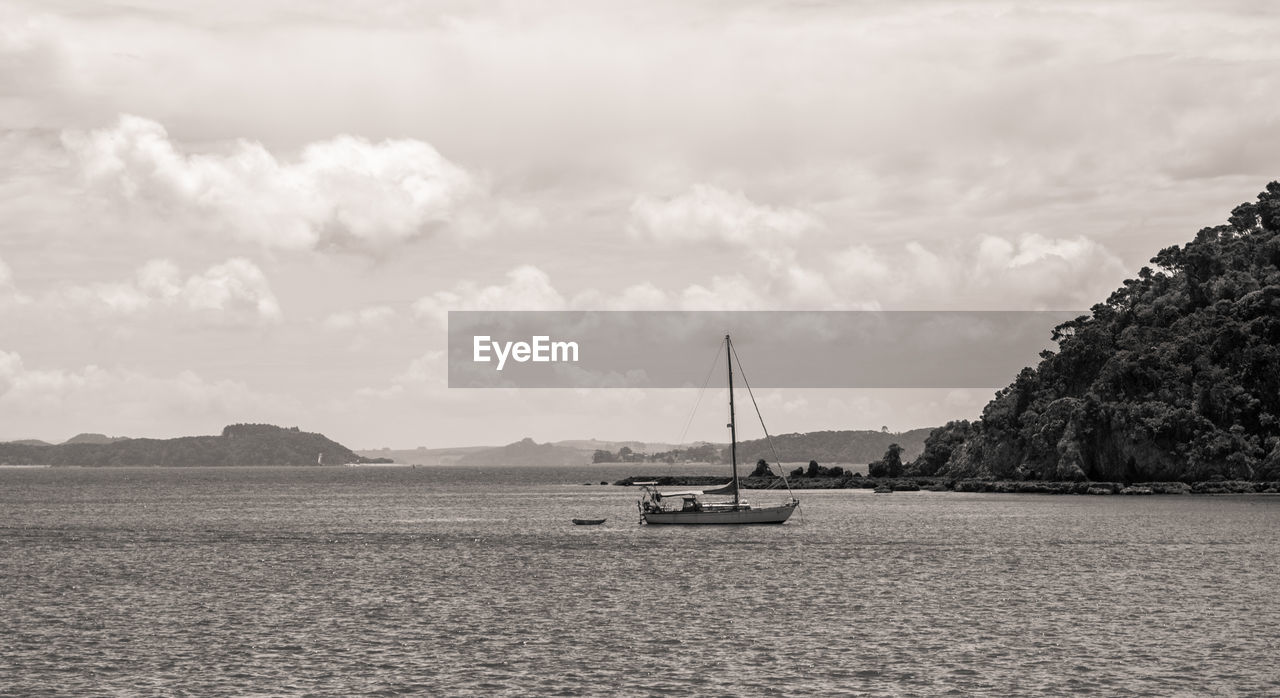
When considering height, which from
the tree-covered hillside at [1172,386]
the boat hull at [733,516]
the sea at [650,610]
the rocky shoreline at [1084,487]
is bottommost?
the sea at [650,610]

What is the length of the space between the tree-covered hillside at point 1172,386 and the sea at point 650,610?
5298cm

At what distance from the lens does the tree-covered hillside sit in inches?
6186

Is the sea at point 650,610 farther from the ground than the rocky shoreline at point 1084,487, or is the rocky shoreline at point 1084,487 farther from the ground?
the rocky shoreline at point 1084,487

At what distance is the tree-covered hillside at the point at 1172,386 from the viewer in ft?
516

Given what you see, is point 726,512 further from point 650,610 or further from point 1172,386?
point 1172,386

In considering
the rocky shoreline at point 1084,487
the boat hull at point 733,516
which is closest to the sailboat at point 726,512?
the boat hull at point 733,516

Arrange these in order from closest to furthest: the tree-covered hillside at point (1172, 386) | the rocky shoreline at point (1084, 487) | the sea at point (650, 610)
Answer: the sea at point (650, 610) < the rocky shoreline at point (1084, 487) < the tree-covered hillside at point (1172, 386)

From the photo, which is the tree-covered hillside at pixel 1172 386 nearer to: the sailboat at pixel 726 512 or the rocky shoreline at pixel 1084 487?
the rocky shoreline at pixel 1084 487

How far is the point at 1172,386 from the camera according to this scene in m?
164

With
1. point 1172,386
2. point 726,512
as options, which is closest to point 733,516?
point 726,512

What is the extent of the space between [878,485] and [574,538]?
106683 mm

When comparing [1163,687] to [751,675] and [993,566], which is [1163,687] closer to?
[751,675]

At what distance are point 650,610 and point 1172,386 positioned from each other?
127m

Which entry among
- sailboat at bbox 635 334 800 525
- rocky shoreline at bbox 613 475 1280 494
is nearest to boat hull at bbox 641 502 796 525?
sailboat at bbox 635 334 800 525
